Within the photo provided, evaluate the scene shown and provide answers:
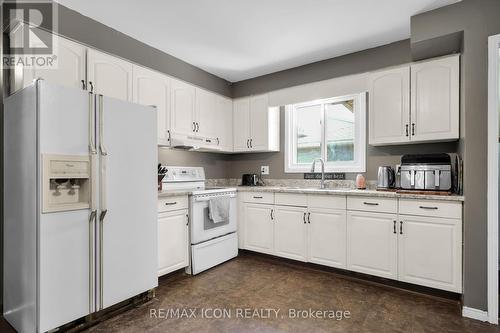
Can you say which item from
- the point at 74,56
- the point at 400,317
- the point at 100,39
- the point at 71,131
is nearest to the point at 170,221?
the point at 71,131

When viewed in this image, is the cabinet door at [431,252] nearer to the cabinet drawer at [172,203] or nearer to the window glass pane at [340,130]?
the window glass pane at [340,130]

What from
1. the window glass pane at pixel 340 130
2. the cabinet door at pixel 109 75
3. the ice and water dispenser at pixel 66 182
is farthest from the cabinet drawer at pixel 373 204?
the cabinet door at pixel 109 75

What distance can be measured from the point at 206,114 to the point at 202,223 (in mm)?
1506

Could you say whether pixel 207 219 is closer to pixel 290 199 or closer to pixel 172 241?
pixel 172 241

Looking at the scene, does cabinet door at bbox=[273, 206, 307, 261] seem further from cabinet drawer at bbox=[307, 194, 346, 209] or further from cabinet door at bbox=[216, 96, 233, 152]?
cabinet door at bbox=[216, 96, 233, 152]

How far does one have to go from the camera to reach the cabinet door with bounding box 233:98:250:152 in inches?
161

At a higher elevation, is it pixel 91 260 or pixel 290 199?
pixel 290 199

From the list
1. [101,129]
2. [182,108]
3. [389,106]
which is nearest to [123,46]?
[182,108]

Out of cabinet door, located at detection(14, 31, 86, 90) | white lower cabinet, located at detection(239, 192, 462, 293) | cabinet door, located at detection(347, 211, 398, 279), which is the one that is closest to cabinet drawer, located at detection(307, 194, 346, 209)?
white lower cabinet, located at detection(239, 192, 462, 293)

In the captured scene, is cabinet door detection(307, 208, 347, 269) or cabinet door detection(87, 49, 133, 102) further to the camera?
cabinet door detection(307, 208, 347, 269)

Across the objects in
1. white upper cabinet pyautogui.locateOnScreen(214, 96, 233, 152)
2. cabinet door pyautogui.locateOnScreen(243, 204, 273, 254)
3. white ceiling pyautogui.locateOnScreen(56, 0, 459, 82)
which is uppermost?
white ceiling pyautogui.locateOnScreen(56, 0, 459, 82)

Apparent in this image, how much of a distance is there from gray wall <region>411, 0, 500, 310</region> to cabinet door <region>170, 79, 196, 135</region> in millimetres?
2790

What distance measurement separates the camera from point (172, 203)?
2.83 m

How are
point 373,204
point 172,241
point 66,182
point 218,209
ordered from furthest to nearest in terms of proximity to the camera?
point 218,209 < point 172,241 < point 373,204 < point 66,182
